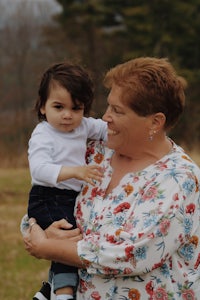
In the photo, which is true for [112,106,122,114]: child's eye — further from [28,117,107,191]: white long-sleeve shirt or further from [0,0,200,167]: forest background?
[0,0,200,167]: forest background

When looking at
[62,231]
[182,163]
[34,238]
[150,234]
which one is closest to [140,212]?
[150,234]

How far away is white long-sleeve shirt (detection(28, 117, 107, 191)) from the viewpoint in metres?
2.90

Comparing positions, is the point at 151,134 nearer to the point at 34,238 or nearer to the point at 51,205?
the point at 51,205

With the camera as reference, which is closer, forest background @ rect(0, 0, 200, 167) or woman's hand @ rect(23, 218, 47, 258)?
woman's hand @ rect(23, 218, 47, 258)

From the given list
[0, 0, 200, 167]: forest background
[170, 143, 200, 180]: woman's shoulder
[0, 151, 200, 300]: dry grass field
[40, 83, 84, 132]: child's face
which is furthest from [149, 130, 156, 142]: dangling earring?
[0, 0, 200, 167]: forest background

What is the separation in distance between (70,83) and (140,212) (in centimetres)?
66

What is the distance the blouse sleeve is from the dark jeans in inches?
10.0

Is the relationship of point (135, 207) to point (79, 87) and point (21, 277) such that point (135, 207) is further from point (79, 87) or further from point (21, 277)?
point (21, 277)

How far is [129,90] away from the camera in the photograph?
276cm

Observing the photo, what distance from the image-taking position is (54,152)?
118 inches

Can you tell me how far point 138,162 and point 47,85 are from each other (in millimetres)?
521

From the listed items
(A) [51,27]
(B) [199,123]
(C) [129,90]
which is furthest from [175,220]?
(A) [51,27]

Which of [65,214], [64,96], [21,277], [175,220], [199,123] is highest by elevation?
[64,96]

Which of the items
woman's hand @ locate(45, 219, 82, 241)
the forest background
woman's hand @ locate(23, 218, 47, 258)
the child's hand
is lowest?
the forest background
